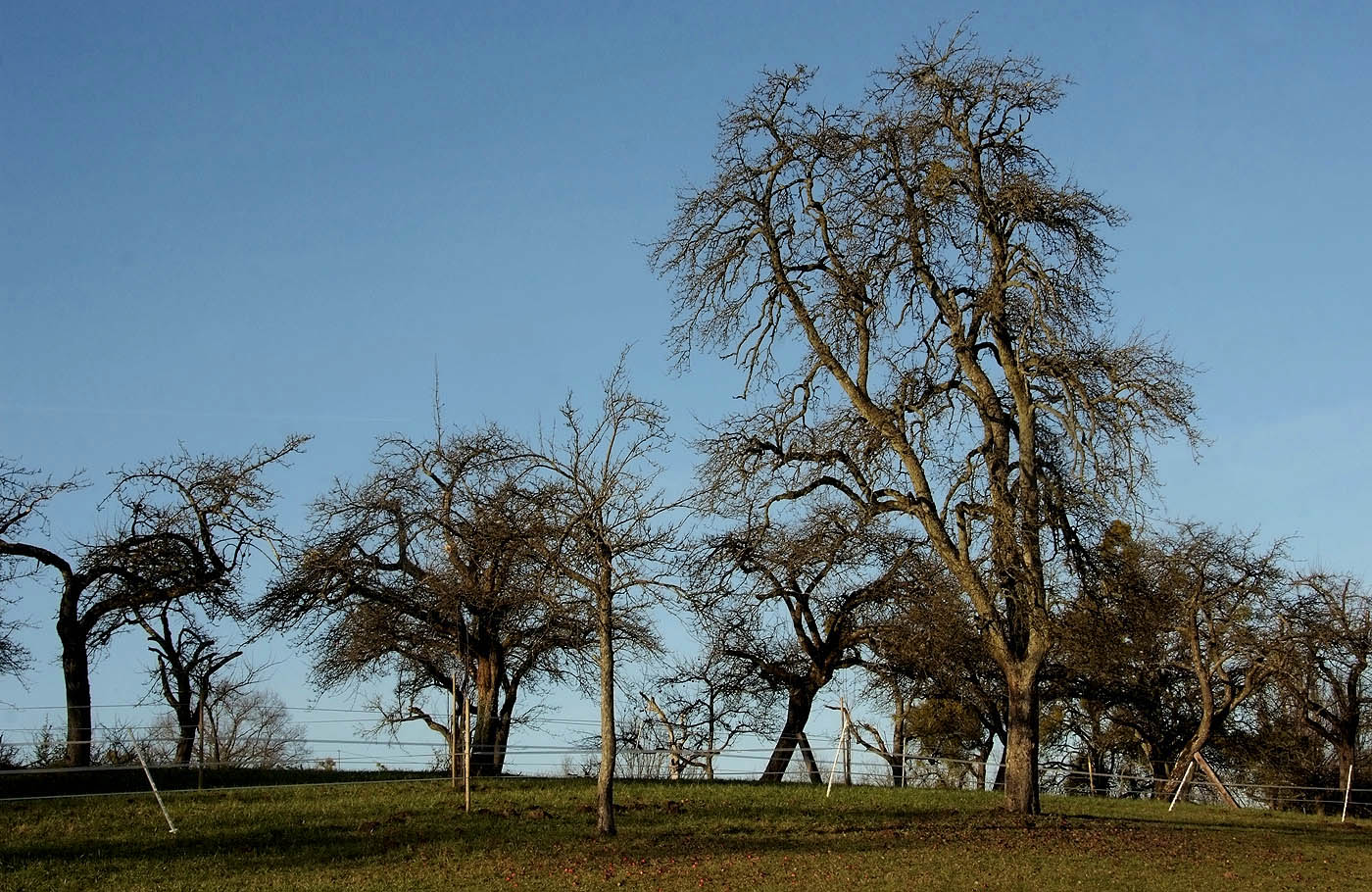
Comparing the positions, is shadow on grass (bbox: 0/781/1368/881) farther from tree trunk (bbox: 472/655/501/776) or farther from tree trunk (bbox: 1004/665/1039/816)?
tree trunk (bbox: 472/655/501/776)

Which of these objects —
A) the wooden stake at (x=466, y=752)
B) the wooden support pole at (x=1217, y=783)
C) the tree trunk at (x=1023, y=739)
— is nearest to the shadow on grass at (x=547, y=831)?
the wooden stake at (x=466, y=752)

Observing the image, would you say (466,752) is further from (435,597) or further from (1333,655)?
(1333,655)

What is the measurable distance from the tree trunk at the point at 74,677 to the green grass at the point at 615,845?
1.90 metres

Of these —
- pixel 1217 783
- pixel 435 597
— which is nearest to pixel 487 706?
pixel 435 597

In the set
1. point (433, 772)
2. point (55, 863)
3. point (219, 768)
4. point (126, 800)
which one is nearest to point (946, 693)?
point (433, 772)

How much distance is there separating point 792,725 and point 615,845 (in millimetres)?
12512

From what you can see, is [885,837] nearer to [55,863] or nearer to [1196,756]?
[55,863]

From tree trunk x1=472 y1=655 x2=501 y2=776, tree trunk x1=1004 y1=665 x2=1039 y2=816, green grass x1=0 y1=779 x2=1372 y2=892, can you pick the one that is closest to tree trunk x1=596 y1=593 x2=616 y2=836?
green grass x1=0 y1=779 x2=1372 y2=892

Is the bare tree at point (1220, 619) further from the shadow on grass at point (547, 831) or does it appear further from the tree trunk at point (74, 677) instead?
the tree trunk at point (74, 677)

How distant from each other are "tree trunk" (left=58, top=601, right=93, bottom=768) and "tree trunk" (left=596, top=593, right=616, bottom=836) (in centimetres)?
851

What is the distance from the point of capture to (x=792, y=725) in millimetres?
28656

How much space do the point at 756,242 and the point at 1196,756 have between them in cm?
1678

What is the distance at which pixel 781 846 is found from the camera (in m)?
17.0

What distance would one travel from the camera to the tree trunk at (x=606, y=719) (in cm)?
1734
